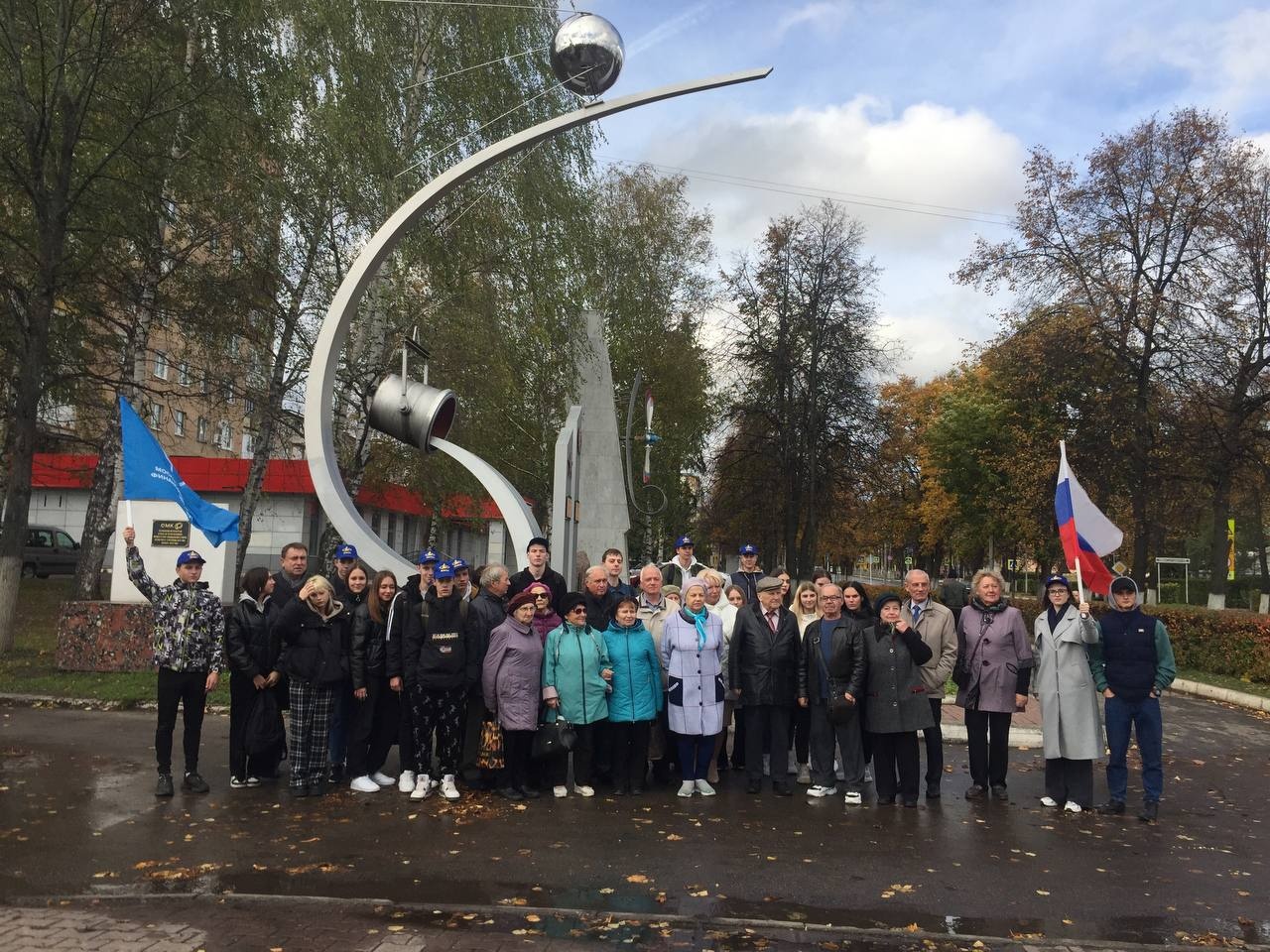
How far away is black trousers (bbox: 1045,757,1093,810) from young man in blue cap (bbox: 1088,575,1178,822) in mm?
149

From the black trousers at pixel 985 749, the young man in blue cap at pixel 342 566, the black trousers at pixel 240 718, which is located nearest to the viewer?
the black trousers at pixel 240 718

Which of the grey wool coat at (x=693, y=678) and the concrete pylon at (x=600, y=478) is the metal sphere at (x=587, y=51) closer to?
the grey wool coat at (x=693, y=678)

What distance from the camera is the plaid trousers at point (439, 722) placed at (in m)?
7.89

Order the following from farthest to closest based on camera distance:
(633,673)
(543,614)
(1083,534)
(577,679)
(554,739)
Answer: (1083,534) → (543,614) → (633,673) → (577,679) → (554,739)

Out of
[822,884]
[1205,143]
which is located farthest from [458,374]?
[1205,143]

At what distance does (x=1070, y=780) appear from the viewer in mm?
8109

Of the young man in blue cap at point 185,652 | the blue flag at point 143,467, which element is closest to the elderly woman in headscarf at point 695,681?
the young man in blue cap at point 185,652

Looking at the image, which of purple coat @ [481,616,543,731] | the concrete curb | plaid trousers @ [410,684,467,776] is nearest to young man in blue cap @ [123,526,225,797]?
plaid trousers @ [410,684,467,776]

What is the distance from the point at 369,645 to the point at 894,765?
419cm

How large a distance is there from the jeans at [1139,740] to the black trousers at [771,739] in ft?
8.08

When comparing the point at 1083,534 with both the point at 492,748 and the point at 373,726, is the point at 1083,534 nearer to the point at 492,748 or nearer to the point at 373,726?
the point at 492,748

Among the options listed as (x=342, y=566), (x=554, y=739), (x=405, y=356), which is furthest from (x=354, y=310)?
(x=554, y=739)

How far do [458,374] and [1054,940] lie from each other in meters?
19.6

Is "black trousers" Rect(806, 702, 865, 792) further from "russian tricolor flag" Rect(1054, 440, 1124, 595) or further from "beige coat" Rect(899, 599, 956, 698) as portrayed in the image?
"russian tricolor flag" Rect(1054, 440, 1124, 595)
